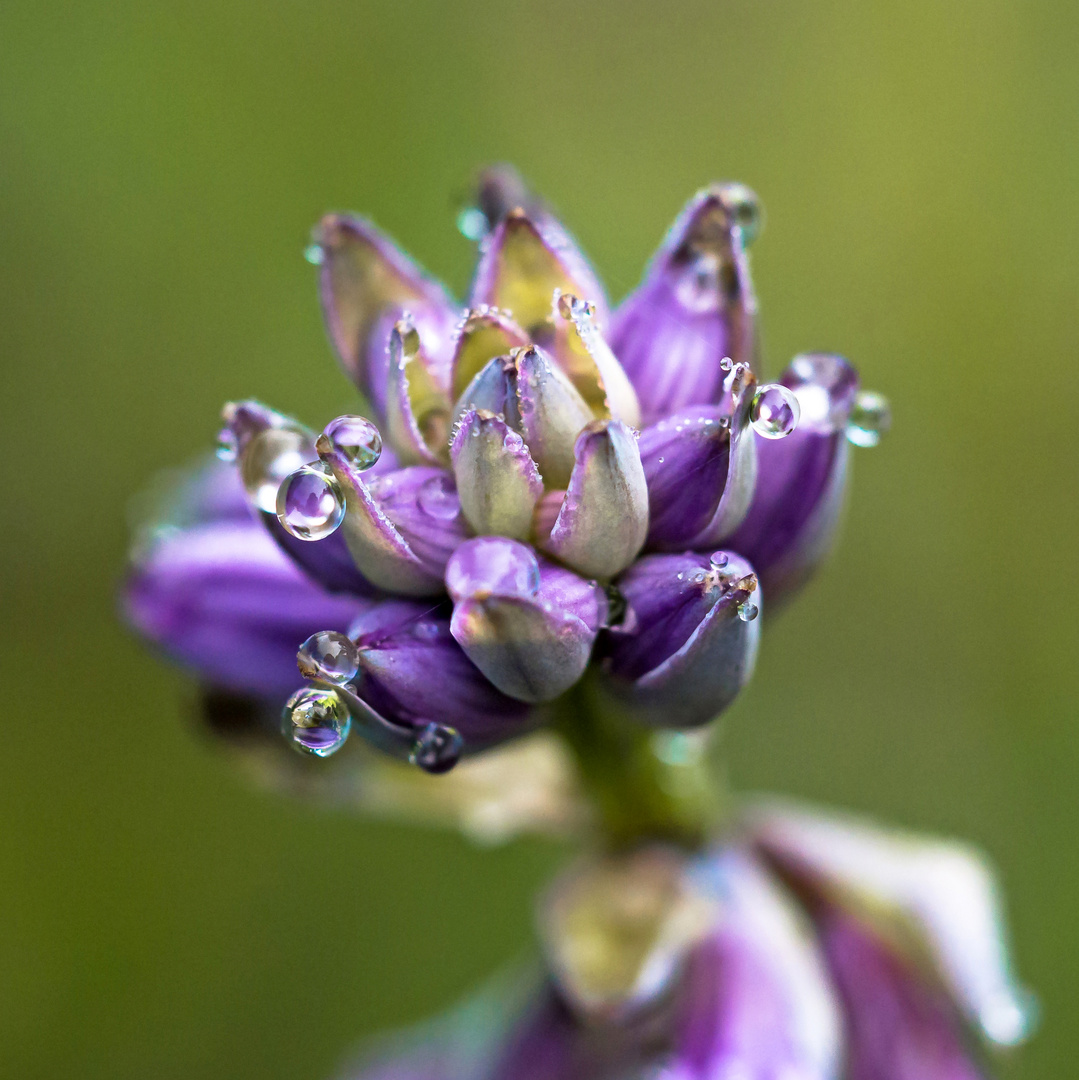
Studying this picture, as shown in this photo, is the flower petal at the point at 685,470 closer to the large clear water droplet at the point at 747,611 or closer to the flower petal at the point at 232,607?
the large clear water droplet at the point at 747,611

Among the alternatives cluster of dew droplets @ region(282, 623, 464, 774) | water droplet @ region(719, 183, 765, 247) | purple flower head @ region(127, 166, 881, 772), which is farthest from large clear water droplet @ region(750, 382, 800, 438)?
cluster of dew droplets @ region(282, 623, 464, 774)

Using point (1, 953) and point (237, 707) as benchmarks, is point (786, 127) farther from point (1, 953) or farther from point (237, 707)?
point (1, 953)

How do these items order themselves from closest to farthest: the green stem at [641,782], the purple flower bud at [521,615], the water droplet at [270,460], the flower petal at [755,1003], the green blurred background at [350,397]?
the purple flower bud at [521,615] < the water droplet at [270,460] < the flower petal at [755,1003] < the green stem at [641,782] < the green blurred background at [350,397]

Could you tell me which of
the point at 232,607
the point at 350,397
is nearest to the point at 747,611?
the point at 232,607

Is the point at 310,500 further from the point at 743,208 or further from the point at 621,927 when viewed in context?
the point at 621,927

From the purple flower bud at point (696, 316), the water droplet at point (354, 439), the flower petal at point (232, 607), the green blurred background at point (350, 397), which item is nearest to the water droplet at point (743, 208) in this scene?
the purple flower bud at point (696, 316)

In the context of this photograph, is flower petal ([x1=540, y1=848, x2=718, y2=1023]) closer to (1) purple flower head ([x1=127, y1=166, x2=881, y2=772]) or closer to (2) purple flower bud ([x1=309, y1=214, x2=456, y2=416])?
(1) purple flower head ([x1=127, y1=166, x2=881, y2=772])

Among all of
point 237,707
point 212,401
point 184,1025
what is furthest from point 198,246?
point 237,707
